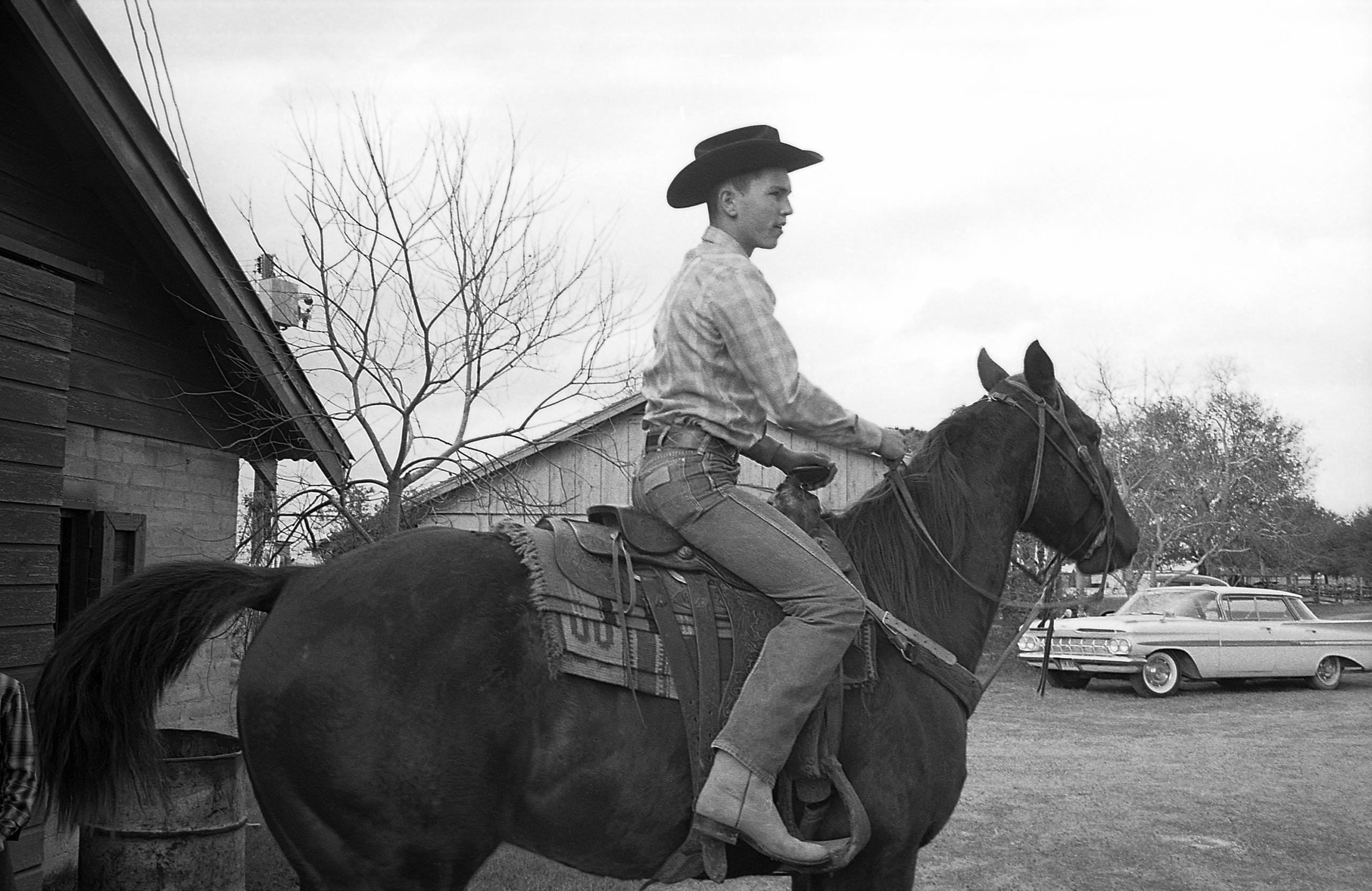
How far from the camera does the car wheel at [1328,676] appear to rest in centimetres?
1681

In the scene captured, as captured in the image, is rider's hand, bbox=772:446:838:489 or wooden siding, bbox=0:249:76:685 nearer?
rider's hand, bbox=772:446:838:489

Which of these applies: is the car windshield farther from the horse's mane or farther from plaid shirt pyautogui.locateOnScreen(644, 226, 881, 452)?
plaid shirt pyautogui.locateOnScreen(644, 226, 881, 452)

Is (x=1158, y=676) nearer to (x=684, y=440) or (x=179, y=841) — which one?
(x=179, y=841)

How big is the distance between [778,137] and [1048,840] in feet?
19.4

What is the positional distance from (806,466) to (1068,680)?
50.6 ft

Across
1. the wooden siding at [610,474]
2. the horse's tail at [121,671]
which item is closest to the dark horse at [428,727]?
the horse's tail at [121,671]

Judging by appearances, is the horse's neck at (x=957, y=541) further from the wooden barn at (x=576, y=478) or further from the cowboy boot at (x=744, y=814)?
the wooden barn at (x=576, y=478)

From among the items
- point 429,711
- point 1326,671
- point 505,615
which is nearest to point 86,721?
point 429,711

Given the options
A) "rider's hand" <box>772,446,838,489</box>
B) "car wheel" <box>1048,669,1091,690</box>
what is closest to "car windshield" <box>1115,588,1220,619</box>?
"car wheel" <box>1048,669,1091,690</box>

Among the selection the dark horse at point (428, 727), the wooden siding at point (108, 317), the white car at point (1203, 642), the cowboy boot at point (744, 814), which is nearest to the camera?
the dark horse at point (428, 727)

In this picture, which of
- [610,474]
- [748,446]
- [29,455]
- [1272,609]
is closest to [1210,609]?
[1272,609]

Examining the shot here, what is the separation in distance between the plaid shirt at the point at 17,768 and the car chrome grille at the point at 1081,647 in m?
14.5

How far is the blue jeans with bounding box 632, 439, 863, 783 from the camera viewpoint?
2.98 m

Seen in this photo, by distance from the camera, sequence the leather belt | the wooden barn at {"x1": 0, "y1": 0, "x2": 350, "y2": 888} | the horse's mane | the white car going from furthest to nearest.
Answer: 1. the white car
2. the wooden barn at {"x1": 0, "y1": 0, "x2": 350, "y2": 888}
3. the horse's mane
4. the leather belt
